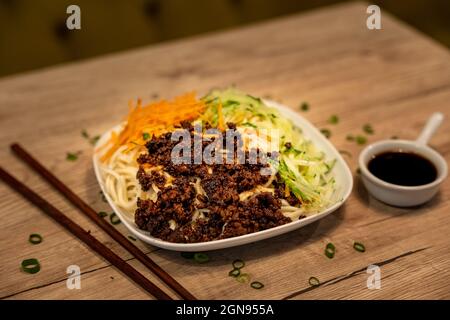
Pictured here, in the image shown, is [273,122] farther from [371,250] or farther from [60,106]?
[60,106]

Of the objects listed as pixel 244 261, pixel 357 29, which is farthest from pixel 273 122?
pixel 357 29

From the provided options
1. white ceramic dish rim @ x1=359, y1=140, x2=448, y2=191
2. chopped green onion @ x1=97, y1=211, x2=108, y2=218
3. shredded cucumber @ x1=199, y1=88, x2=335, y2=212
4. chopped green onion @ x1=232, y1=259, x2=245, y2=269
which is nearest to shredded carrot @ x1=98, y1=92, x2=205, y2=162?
shredded cucumber @ x1=199, y1=88, x2=335, y2=212

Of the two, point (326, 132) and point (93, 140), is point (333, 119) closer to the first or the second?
point (326, 132)

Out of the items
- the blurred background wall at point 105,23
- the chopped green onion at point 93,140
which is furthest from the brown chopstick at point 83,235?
the blurred background wall at point 105,23

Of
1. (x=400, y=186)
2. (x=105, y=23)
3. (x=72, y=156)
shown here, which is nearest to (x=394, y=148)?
(x=400, y=186)

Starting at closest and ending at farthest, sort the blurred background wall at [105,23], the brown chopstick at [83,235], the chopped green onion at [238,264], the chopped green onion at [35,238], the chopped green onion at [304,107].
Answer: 1. the brown chopstick at [83,235]
2. the chopped green onion at [238,264]
3. the chopped green onion at [35,238]
4. the chopped green onion at [304,107]
5. the blurred background wall at [105,23]

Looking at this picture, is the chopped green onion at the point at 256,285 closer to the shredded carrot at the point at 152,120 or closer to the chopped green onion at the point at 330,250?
the chopped green onion at the point at 330,250

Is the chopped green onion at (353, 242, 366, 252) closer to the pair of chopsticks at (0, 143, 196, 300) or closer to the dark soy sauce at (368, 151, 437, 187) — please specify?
the dark soy sauce at (368, 151, 437, 187)
